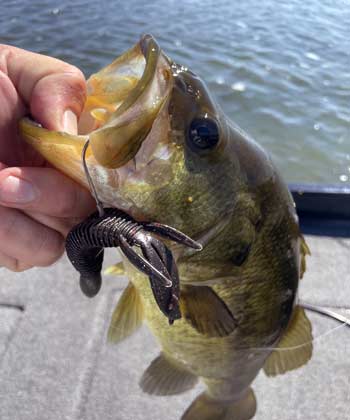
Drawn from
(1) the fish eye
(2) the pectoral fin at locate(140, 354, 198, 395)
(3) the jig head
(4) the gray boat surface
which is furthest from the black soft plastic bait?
(4) the gray boat surface

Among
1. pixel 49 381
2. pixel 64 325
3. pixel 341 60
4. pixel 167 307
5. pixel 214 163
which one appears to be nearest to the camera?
pixel 167 307

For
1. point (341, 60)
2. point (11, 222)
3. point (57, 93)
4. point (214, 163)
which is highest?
point (57, 93)

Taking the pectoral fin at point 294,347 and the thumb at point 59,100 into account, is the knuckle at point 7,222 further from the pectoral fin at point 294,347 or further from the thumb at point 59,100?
the pectoral fin at point 294,347

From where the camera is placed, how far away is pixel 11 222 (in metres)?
1.53

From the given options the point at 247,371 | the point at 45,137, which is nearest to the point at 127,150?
the point at 45,137

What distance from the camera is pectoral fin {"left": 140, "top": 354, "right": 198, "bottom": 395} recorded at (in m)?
1.94

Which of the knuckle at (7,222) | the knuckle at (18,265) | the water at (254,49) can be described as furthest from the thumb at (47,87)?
the water at (254,49)

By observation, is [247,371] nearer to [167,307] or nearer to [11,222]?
[167,307]

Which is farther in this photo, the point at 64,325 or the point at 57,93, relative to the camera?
the point at 64,325

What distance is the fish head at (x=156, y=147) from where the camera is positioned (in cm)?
119

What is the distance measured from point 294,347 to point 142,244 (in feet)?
3.03

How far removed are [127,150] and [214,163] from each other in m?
0.28

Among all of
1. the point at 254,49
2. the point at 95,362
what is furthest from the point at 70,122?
the point at 254,49

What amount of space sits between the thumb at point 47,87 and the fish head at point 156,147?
70 millimetres
